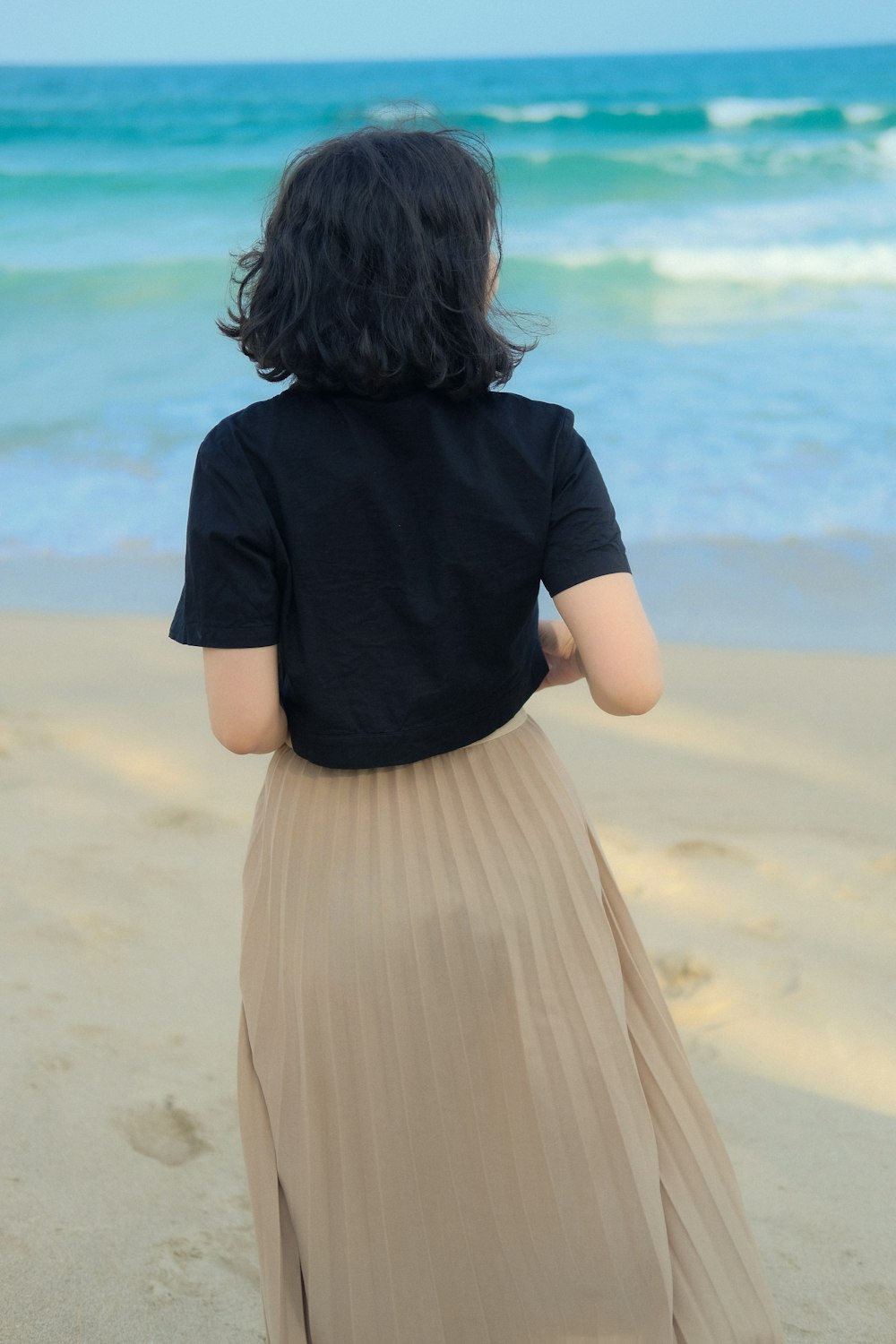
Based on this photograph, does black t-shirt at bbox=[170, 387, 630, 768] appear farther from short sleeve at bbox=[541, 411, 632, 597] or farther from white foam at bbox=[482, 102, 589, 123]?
white foam at bbox=[482, 102, 589, 123]

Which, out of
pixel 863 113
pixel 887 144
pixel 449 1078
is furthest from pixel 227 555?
pixel 863 113

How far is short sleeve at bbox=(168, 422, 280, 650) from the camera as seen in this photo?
48.3 inches

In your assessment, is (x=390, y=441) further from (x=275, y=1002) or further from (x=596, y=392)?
(x=596, y=392)

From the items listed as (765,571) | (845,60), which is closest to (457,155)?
(765,571)

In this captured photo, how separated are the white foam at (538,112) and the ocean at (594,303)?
0.15 meters

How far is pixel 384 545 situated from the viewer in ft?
4.15

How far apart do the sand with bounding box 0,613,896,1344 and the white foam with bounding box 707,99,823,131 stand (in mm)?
18918

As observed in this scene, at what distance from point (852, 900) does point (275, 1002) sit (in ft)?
6.44

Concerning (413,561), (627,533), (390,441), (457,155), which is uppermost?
(457,155)

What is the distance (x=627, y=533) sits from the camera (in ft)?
19.9

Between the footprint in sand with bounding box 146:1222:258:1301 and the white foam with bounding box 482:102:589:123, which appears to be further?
the white foam with bounding box 482:102:589:123

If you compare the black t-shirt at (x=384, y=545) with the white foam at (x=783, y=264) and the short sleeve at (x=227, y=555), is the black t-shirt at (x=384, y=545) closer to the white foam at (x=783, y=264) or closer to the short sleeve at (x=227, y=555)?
the short sleeve at (x=227, y=555)

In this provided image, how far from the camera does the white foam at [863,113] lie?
65.5 feet

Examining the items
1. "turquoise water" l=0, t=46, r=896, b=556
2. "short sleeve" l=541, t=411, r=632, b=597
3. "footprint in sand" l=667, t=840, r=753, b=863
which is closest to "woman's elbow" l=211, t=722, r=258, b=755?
"short sleeve" l=541, t=411, r=632, b=597
